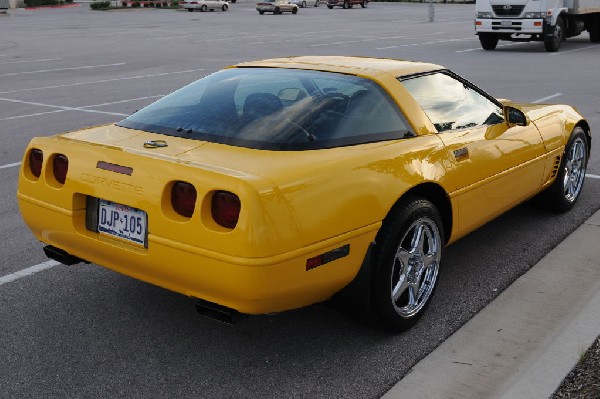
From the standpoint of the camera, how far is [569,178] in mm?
5984

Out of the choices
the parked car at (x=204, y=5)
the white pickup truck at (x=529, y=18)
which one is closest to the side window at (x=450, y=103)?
the white pickup truck at (x=529, y=18)

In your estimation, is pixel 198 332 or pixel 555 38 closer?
pixel 198 332

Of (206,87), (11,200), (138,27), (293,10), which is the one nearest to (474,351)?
(206,87)

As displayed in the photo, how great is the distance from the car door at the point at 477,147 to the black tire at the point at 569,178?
0.57 metres

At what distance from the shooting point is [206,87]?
447 centimetres

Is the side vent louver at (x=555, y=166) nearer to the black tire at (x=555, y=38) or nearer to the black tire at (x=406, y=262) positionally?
the black tire at (x=406, y=262)

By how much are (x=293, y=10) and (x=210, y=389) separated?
155 ft

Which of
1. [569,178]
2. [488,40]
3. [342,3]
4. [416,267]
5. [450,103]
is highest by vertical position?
[342,3]

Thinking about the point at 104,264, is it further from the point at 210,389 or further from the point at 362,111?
the point at 362,111

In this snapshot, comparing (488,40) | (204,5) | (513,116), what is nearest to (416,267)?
(513,116)

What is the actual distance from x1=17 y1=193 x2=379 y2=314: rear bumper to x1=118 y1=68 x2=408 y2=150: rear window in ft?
1.91

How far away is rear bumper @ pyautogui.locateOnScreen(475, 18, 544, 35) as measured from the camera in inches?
811

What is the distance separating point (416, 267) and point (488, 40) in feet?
64.0

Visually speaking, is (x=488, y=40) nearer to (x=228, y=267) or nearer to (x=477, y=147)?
(x=477, y=147)
